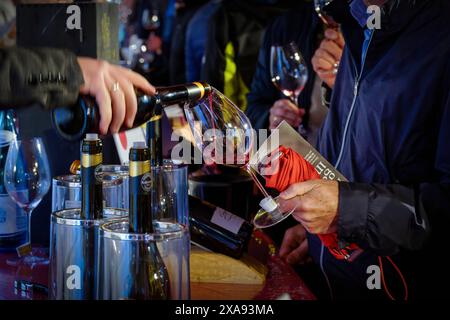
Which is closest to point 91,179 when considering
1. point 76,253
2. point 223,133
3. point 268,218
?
point 76,253

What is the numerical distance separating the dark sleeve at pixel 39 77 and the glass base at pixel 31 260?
61 cm

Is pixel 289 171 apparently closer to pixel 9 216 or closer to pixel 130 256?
→ pixel 130 256

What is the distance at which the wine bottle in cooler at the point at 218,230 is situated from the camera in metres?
1.53

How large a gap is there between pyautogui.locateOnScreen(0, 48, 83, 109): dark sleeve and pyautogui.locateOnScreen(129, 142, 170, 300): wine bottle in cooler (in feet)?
0.52

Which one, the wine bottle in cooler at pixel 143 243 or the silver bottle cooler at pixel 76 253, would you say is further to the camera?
the silver bottle cooler at pixel 76 253

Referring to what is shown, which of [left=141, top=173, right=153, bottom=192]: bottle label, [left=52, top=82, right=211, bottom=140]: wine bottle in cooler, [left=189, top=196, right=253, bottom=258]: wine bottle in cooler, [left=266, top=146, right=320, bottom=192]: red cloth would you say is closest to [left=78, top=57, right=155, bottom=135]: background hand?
[left=52, top=82, right=211, bottom=140]: wine bottle in cooler

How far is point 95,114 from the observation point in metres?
1.04

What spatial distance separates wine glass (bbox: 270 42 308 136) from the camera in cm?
247

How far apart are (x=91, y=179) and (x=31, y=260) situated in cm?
55

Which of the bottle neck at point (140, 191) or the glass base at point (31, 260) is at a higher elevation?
the bottle neck at point (140, 191)

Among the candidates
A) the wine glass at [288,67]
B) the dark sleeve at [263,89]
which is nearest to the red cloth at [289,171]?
the wine glass at [288,67]

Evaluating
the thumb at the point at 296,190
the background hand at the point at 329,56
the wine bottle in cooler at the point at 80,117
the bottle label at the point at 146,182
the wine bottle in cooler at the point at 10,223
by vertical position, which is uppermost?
the background hand at the point at 329,56

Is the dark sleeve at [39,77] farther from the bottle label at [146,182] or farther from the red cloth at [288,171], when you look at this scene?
the red cloth at [288,171]
